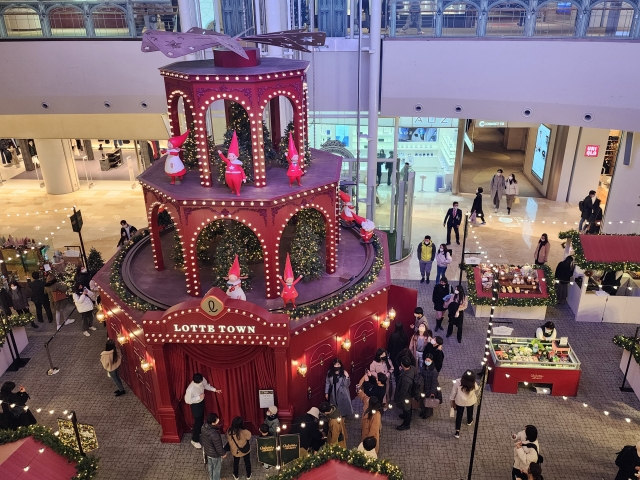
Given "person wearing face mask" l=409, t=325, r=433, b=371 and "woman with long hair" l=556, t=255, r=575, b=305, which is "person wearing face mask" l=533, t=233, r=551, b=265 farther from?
"person wearing face mask" l=409, t=325, r=433, b=371

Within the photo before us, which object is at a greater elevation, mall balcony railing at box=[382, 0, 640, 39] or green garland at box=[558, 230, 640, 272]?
mall balcony railing at box=[382, 0, 640, 39]

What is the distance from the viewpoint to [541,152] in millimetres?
19984

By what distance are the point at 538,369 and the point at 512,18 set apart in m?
8.56

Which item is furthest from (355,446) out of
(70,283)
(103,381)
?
(70,283)

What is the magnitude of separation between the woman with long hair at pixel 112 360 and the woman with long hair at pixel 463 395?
591 centimetres

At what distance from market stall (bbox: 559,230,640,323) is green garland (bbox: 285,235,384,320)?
456 cm

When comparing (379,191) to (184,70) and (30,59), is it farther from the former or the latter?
(30,59)

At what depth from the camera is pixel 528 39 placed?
528 inches

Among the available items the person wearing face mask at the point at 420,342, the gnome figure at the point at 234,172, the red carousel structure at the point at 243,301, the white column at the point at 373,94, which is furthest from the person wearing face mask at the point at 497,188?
the gnome figure at the point at 234,172

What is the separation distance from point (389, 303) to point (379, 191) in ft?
15.4

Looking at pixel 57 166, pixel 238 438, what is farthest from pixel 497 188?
pixel 57 166

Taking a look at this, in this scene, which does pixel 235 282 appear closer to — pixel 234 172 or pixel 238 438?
pixel 234 172

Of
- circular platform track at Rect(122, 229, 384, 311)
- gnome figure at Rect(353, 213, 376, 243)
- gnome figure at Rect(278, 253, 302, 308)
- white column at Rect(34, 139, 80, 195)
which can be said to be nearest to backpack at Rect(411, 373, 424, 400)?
circular platform track at Rect(122, 229, 384, 311)

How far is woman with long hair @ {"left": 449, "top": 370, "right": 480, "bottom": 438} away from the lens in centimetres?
892
